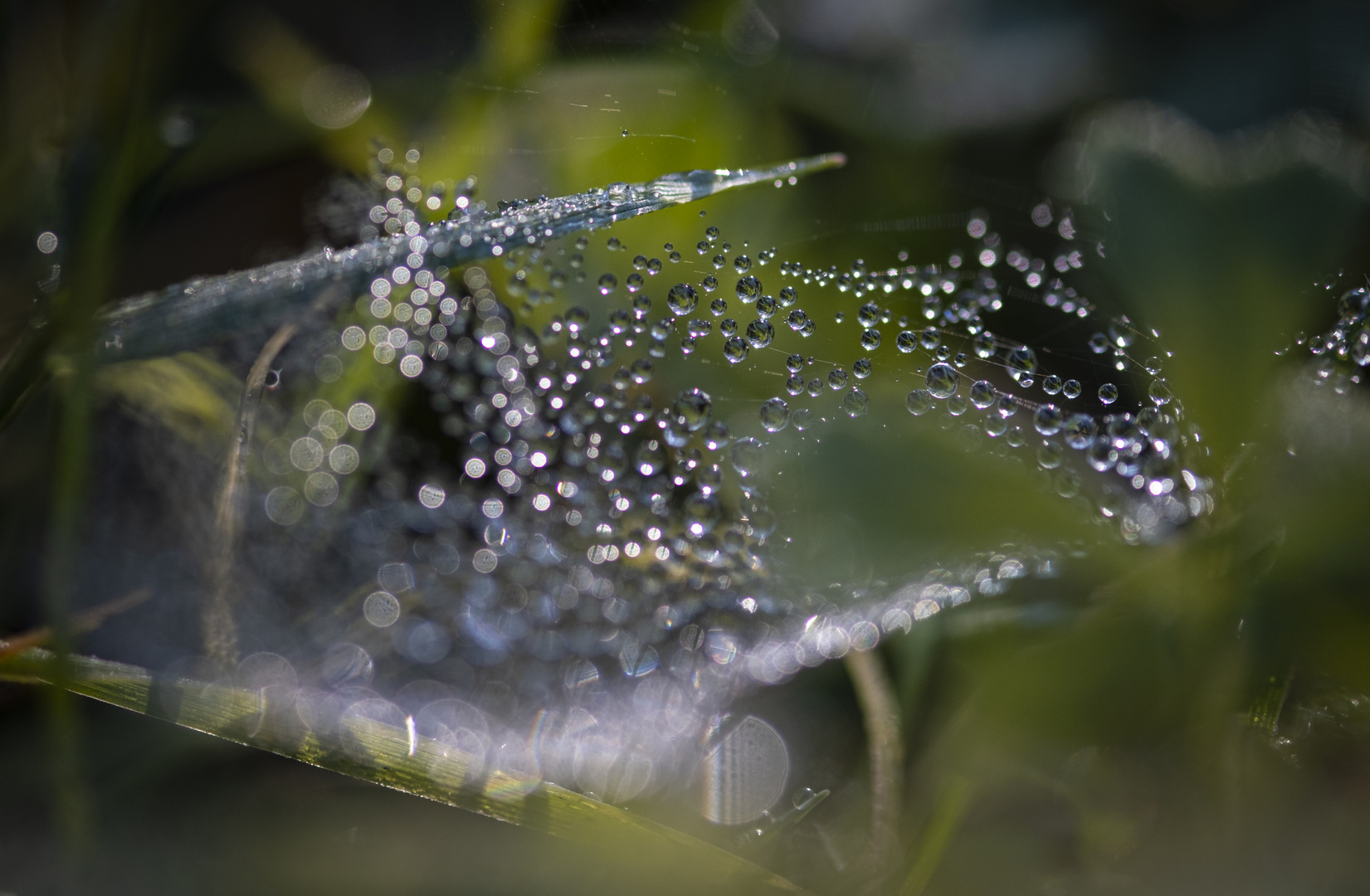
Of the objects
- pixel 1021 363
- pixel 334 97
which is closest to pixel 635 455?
pixel 1021 363

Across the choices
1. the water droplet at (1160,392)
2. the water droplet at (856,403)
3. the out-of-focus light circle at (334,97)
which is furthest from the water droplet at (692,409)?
the out-of-focus light circle at (334,97)

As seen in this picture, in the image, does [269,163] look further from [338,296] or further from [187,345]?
[187,345]

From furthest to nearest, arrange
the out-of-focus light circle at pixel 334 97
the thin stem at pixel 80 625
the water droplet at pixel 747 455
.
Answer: the out-of-focus light circle at pixel 334 97 < the water droplet at pixel 747 455 < the thin stem at pixel 80 625

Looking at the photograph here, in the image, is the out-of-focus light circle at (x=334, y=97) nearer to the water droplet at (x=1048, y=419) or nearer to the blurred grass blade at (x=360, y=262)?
the blurred grass blade at (x=360, y=262)

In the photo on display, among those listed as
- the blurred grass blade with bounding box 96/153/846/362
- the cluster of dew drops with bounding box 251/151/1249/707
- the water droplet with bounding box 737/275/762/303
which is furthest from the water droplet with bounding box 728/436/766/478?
the blurred grass blade with bounding box 96/153/846/362

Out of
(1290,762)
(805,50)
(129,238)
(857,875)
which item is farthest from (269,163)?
(1290,762)

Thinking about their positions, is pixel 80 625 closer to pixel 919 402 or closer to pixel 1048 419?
pixel 919 402
